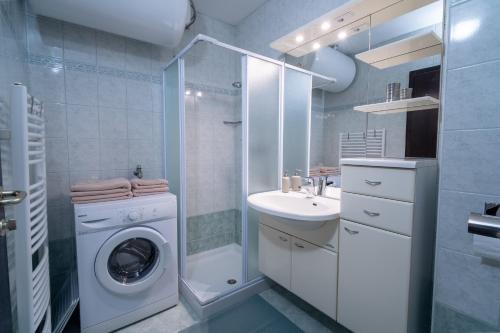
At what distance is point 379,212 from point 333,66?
1134mm

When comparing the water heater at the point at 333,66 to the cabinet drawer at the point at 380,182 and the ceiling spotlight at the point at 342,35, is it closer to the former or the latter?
the ceiling spotlight at the point at 342,35

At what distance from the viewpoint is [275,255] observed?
1.75 metres

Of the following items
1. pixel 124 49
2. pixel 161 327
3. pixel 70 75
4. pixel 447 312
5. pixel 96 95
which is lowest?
pixel 161 327

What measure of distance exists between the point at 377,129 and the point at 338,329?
131 cm

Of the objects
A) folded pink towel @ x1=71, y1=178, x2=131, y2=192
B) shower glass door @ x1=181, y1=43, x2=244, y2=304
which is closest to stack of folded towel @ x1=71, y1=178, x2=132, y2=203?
folded pink towel @ x1=71, y1=178, x2=131, y2=192

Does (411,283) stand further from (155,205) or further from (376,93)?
(155,205)

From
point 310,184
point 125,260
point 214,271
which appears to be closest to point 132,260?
point 125,260

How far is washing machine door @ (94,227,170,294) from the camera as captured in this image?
57.0 inches

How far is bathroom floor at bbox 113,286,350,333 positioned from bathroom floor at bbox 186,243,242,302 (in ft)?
0.52

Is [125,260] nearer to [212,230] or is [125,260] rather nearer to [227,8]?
[212,230]

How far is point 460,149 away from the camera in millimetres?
974

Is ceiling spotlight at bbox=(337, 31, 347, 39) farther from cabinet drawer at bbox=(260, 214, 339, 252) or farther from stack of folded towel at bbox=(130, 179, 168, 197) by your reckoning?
stack of folded towel at bbox=(130, 179, 168, 197)

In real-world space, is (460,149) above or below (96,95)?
below

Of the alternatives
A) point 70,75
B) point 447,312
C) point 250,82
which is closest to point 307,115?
point 250,82
